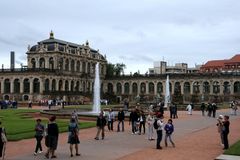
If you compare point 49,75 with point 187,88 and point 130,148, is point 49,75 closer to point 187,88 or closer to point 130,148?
point 187,88

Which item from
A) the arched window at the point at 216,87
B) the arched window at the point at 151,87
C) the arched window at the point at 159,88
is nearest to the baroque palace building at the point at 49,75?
the arched window at the point at 151,87

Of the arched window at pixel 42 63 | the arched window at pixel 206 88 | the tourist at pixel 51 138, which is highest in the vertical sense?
the arched window at pixel 42 63

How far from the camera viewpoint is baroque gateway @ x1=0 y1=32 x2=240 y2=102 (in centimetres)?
10412

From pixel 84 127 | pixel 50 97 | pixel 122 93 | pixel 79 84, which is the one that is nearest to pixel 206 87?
pixel 122 93

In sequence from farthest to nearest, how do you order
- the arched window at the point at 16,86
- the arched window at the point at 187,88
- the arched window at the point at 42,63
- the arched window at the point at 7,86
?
the arched window at the point at 187,88
the arched window at the point at 42,63
the arched window at the point at 7,86
the arched window at the point at 16,86

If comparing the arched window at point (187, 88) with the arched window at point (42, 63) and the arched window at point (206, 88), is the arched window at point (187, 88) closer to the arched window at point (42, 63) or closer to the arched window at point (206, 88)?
the arched window at point (206, 88)

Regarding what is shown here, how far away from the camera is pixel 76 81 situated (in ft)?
381

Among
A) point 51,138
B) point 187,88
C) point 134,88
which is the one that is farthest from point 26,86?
point 51,138

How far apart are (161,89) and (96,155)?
104158mm

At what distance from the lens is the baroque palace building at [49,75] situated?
10300 cm

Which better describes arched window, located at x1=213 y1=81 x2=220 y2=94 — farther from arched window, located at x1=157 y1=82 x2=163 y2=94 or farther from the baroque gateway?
arched window, located at x1=157 y1=82 x2=163 y2=94

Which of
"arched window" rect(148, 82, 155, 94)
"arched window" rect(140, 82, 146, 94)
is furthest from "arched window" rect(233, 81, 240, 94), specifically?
"arched window" rect(140, 82, 146, 94)

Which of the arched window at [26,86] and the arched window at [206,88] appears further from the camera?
the arched window at [206,88]

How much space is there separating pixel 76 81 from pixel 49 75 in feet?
41.4
